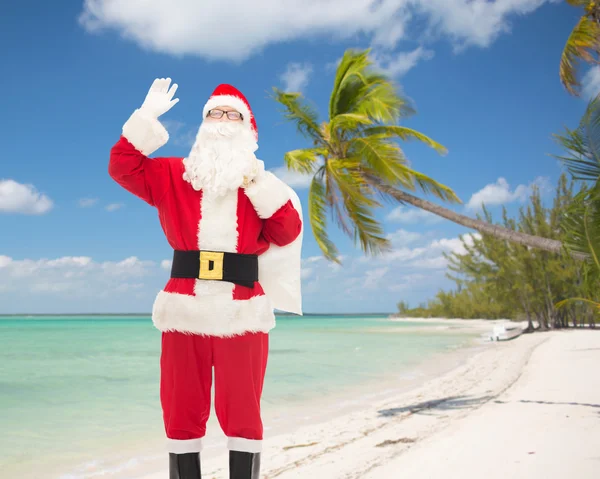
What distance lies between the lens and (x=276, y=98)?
27.5 ft

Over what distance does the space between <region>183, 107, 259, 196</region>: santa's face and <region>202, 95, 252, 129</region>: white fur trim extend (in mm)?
26

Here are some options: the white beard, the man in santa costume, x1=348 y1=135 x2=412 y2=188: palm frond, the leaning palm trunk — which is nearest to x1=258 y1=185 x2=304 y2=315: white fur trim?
the man in santa costume

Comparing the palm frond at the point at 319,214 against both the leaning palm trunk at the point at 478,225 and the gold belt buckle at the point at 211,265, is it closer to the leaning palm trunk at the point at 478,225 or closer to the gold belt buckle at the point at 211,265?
the leaning palm trunk at the point at 478,225

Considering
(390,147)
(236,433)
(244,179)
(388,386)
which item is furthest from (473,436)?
(388,386)

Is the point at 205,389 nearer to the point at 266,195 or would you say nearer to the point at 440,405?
the point at 266,195

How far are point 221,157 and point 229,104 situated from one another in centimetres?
31

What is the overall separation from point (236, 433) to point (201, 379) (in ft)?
0.86

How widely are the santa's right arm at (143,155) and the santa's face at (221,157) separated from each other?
0.44ft

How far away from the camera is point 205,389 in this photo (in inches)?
83.0

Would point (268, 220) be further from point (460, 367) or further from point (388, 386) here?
point (460, 367)

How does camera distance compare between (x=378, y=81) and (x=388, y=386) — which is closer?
(x=378, y=81)

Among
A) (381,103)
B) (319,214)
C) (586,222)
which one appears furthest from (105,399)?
(586,222)

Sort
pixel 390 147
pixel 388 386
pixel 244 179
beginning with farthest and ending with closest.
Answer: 1. pixel 388 386
2. pixel 390 147
3. pixel 244 179

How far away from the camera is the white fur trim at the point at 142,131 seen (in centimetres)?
218
